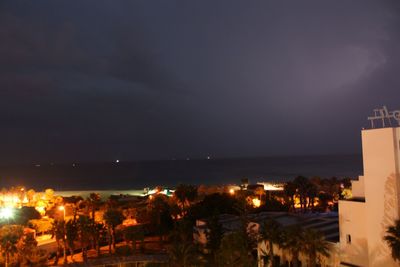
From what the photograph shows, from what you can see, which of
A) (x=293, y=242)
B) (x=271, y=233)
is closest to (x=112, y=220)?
(x=271, y=233)

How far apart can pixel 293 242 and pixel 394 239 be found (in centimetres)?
704

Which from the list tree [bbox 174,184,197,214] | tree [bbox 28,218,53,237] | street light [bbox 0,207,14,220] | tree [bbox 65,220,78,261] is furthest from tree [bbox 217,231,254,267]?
street light [bbox 0,207,14,220]

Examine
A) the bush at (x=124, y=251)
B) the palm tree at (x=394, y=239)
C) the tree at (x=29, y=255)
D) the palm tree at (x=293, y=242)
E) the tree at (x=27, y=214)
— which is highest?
the palm tree at (x=394, y=239)

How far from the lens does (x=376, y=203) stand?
23.5 m

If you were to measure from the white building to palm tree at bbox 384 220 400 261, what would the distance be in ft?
1.75

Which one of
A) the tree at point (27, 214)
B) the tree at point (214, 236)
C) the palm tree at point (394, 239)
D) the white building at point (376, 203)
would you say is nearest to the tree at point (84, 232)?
the tree at point (214, 236)

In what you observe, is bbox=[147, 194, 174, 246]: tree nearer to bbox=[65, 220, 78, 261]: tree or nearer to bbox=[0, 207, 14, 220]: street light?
bbox=[65, 220, 78, 261]: tree

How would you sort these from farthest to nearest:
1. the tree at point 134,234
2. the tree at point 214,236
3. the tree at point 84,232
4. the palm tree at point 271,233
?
the tree at point 134,234 < the tree at point 84,232 < the tree at point 214,236 < the palm tree at point 271,233

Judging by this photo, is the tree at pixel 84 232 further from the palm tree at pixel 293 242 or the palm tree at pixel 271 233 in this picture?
the palm tree at pixel 293 242

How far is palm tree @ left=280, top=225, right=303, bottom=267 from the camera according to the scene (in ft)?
86.5

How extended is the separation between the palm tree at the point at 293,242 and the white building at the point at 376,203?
3305 millimetres

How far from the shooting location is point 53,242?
43.7 m

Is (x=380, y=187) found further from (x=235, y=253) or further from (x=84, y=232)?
(x=84, y=232)

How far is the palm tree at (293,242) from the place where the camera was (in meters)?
26.4
